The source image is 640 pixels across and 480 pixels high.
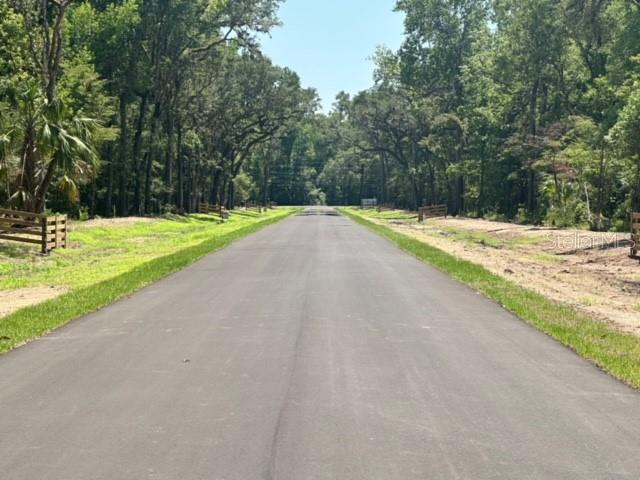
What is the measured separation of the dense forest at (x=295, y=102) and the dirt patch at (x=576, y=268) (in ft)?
16.8

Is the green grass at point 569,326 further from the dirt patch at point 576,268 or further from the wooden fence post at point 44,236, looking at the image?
the wooden fence post at point 44,236

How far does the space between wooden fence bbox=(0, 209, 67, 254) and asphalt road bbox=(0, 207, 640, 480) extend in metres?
12.3

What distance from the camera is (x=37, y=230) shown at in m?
24.0

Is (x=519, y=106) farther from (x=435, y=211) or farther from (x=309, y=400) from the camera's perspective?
(x=309, y=400)

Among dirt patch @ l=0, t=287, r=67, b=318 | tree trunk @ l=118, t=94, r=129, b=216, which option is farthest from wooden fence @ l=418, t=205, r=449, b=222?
dirt patch @ l=0, t=287, r=67, b=318

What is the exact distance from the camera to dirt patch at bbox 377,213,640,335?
12.6 meters

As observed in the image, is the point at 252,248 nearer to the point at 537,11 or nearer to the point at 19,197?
the point at 19,197

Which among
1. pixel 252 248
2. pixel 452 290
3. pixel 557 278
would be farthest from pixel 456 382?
pixel 252 248

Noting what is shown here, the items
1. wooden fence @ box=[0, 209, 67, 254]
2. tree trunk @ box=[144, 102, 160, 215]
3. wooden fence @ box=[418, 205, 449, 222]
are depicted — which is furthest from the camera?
wooden fence @ box=[418, 205, 449, 222]

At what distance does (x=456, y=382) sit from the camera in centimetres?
664

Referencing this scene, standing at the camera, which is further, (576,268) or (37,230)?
(37,230)

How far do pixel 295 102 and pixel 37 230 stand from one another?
43.9 meters

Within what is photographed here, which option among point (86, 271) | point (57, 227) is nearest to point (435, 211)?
point (57, 227)

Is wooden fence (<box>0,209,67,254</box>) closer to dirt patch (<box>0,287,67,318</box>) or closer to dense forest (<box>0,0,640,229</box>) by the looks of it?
dense forest (<box>0,0,640,229</box>)
